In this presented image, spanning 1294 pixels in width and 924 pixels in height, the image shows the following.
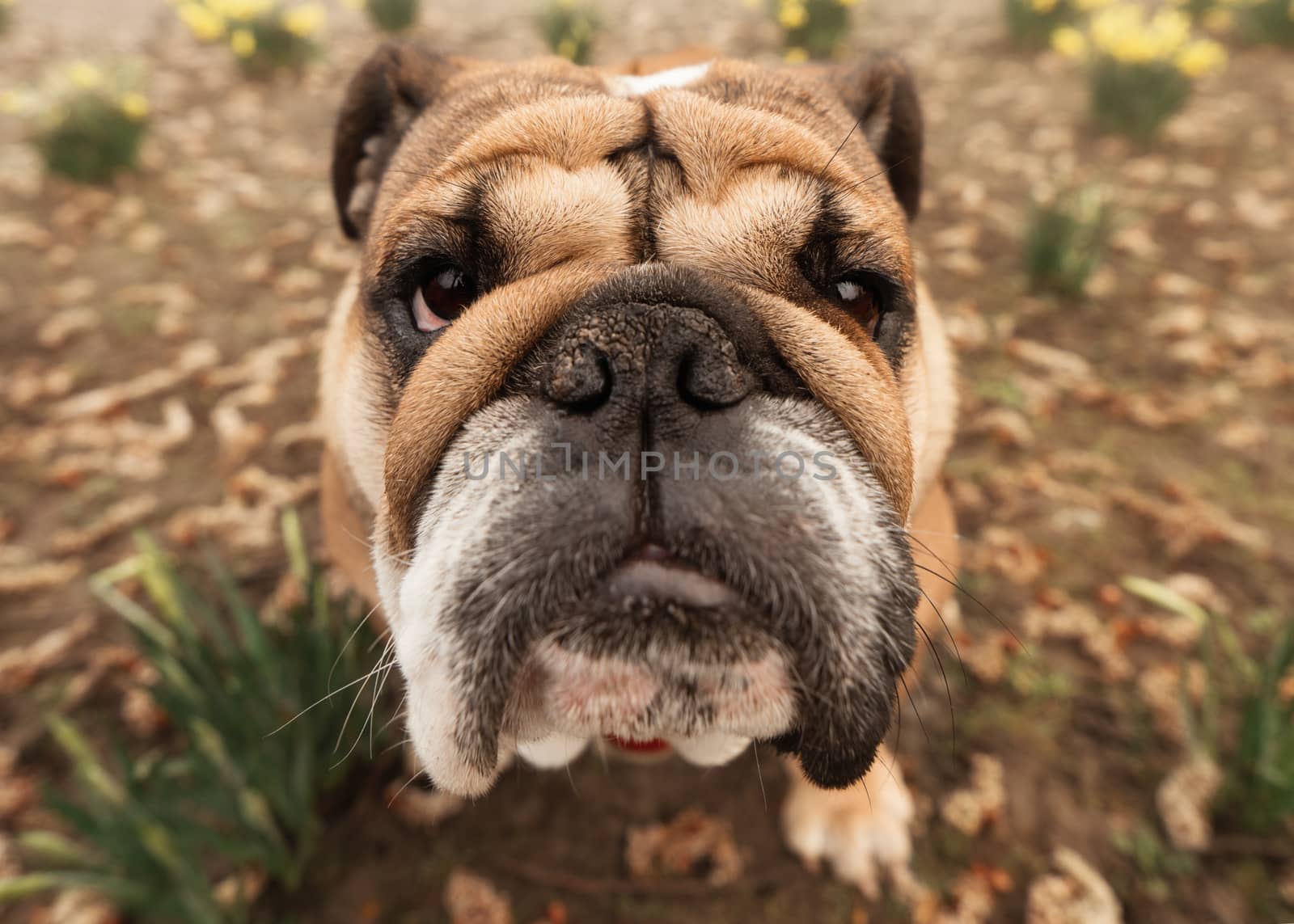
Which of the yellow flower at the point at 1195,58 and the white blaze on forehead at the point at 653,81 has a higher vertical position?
the white blaze on forehead at the point at 653,81

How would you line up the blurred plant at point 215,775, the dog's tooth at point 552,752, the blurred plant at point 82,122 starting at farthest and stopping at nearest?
the blurred plant at point 82,122 < the dog's tooth at point 552,752 < the blurred plant at point 215,775

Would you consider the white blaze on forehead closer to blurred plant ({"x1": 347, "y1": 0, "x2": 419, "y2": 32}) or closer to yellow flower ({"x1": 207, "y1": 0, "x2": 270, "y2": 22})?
yellow flower ({"x1": 207, "y1": 0, "x2": 270, "y2": 22})

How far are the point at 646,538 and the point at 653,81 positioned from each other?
1.47 meters

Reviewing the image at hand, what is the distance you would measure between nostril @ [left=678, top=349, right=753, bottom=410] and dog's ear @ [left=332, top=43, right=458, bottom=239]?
4.50ft

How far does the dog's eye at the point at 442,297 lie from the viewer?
58.0 inches

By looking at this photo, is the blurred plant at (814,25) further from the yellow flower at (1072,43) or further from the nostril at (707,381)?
the nostril at (707,381)

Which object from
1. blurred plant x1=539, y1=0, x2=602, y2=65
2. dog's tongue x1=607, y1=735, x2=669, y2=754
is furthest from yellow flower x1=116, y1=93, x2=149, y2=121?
dog's tongue x1=607, y1=735, x2=669, y2=754

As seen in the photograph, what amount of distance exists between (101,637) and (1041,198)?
6.06 metres

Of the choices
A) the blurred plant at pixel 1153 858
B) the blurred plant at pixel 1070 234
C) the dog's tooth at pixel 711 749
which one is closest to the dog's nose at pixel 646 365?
the dog's tooth at pixel 711 749

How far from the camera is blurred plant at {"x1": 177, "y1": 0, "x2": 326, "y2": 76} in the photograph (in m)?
6.39

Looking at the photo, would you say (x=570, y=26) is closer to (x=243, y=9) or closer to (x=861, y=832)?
(x=243, y=9)

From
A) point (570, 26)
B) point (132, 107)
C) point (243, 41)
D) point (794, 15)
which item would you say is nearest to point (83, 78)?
point (132, 107)

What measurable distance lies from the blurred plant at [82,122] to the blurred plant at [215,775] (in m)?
4.24


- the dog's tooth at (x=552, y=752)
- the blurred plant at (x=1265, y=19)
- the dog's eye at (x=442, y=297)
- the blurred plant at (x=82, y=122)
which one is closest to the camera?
the dog's eye at (x=442, y=297)
